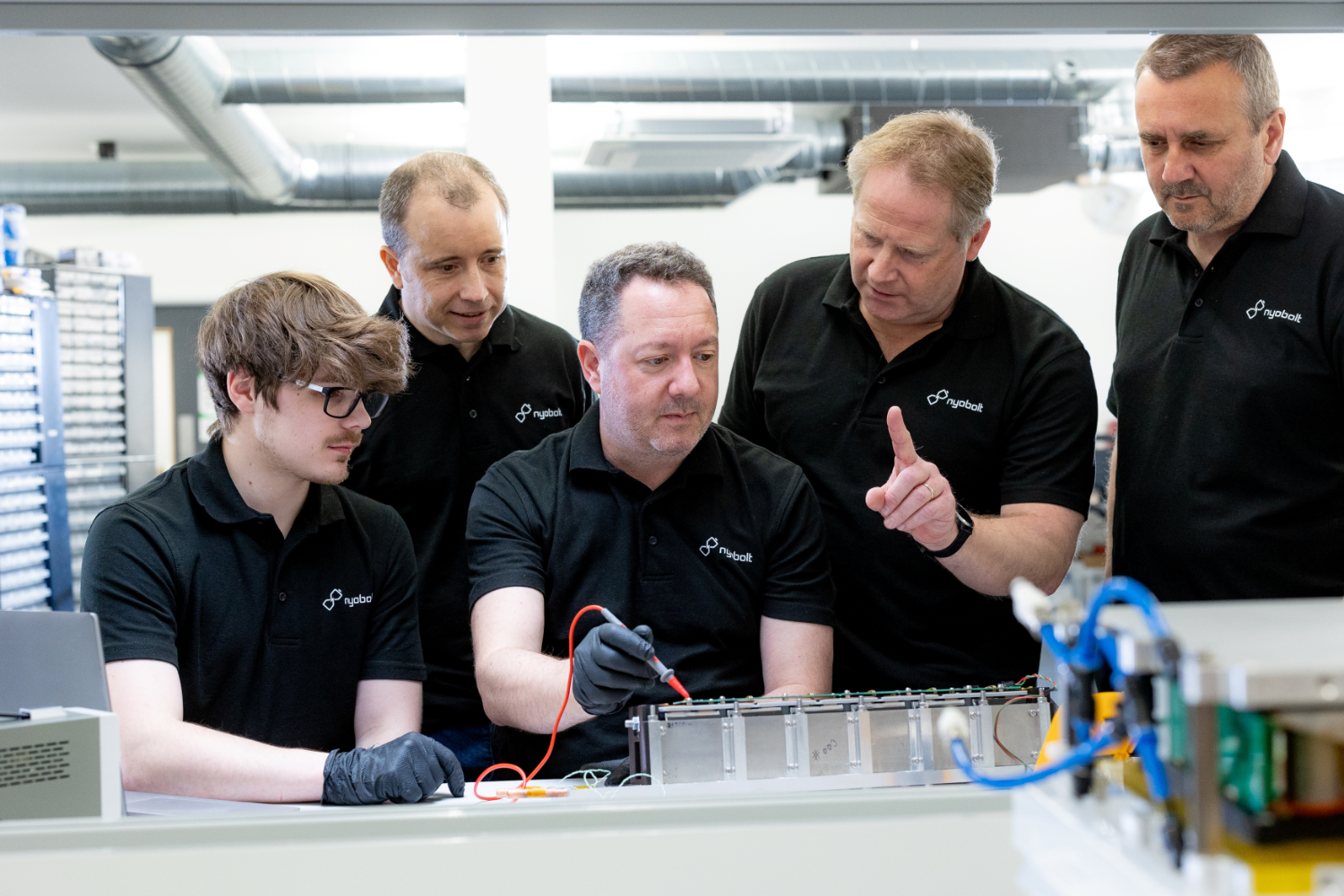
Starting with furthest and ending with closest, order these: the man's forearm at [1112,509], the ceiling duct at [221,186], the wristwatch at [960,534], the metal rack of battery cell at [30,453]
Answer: the ceiling duct at [221,186], the metal rack of battery cell at [30,453], the man's forearm at [1112,509], the wristwatch at [960,534]

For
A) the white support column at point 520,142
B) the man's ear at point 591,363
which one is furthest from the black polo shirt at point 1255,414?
the white support column at point 520,142

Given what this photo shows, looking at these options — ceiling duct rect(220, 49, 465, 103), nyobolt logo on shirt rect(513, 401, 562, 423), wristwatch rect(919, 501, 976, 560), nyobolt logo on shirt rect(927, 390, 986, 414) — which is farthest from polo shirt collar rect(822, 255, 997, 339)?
ceiling duct rect(220, 49, 465, 103)

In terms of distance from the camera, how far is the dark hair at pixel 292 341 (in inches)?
69.4

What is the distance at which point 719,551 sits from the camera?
1.84m

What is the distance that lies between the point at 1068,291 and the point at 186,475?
22.1ft

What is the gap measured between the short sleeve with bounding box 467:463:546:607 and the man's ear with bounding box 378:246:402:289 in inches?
21.9

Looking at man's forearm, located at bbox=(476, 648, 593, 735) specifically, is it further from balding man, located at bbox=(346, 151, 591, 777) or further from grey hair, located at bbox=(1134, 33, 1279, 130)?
grey hair, located at bbox=(1134, 33, 1279, 130)

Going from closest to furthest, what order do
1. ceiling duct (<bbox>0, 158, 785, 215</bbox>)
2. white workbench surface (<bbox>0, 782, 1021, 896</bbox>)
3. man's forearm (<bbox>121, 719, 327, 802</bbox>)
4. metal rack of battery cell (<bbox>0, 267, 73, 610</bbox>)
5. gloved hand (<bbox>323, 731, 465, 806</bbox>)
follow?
white workbench surface (<bbox>0, 782, 1021, 896</bbox>), gloved hand (<bbox>323, 731, 465, 806</bbox>), man's forearm (<bbox>121, 719, 327, 802</bbox>), metal rack of battery cell (<bbox>0, 267, 73, 610</bbox>), ceiling duct (<bbox>0, 158, 785, 215</bbox>)

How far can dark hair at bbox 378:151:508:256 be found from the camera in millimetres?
2115

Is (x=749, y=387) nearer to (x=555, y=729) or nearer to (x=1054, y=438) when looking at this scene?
(x=1054, y=438)

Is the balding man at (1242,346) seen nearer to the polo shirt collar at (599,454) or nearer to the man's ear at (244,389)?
the polo shirt collar at (599,454)

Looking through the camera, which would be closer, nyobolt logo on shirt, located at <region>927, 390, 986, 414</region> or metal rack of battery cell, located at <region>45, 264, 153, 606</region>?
nyobolt logo on shirt, located at <region>927, 390, 986, 414</region>

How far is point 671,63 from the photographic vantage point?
5.17 metres

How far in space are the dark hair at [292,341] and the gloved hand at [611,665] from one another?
0.65m
